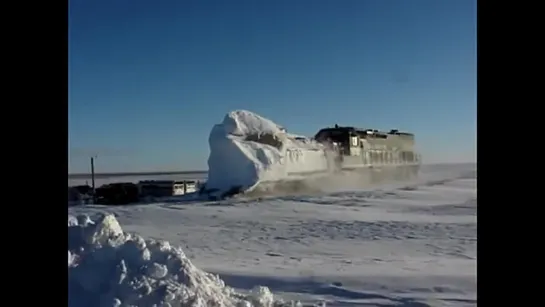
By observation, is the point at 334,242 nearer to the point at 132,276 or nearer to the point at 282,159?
the point at 132,276

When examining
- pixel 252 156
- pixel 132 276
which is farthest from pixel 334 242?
pixel 252 156

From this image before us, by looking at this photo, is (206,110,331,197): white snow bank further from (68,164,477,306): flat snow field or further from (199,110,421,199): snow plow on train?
(68,164,477,306): flat snow field

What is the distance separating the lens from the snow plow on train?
327 inches

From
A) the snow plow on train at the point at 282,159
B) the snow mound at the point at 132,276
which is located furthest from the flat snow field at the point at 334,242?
the snow plow on train at the point at 282,159

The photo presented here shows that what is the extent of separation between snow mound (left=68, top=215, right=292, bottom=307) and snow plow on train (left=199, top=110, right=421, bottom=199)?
557 centimetres

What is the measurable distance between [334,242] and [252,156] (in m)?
4.39

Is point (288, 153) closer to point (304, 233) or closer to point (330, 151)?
point (330, 151)

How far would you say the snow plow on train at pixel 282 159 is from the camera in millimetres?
8312

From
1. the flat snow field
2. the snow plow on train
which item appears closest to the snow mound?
the flat snow field

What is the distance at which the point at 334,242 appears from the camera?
13.8 feet

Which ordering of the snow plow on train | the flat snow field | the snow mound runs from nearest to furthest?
the snow mound
the flat snow field
the snow plow on train
